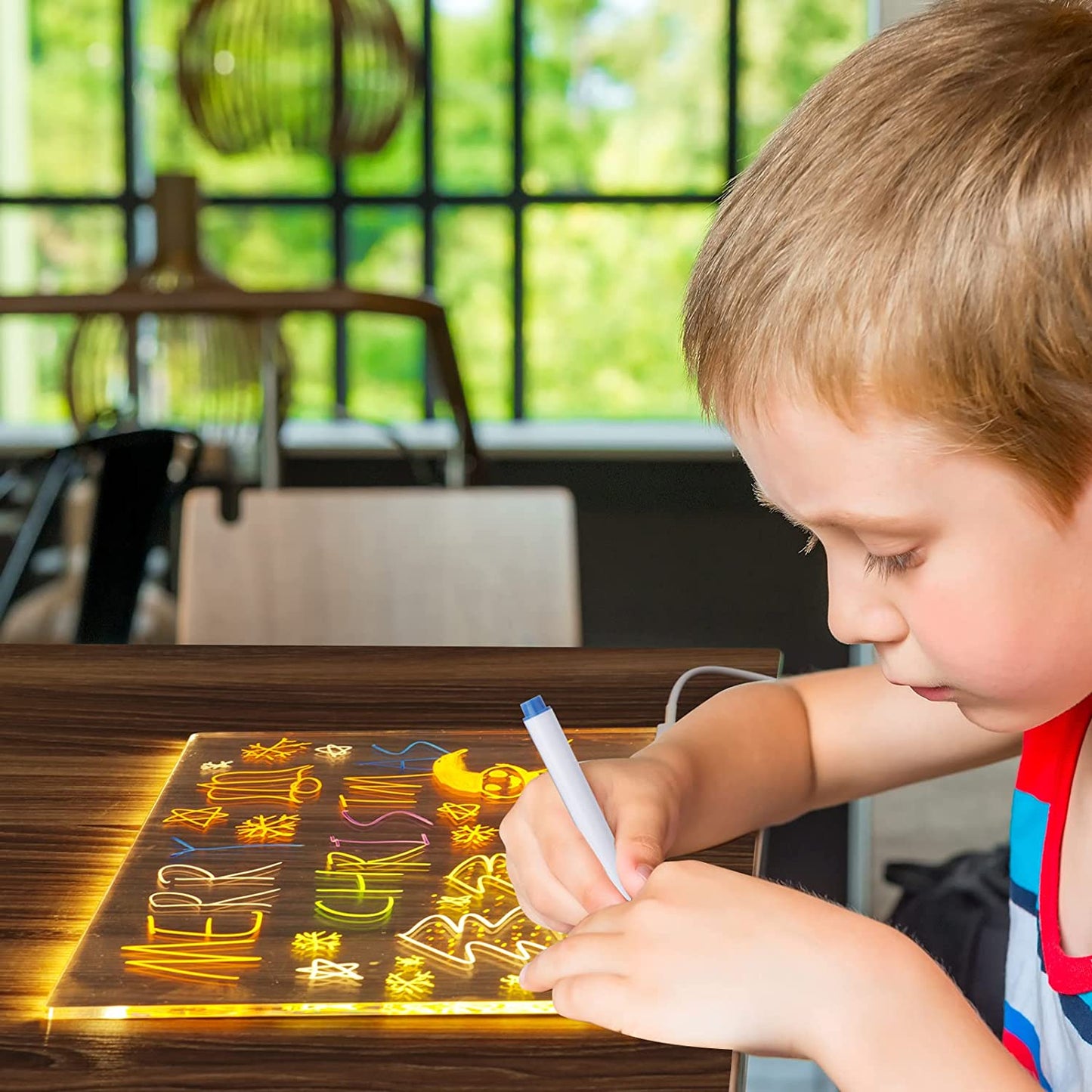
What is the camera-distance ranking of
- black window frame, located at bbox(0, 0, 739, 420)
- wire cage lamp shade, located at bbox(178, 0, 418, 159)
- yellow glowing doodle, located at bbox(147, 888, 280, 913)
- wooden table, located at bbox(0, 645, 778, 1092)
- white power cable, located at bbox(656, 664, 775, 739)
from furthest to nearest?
black window frame, located at bbox(0, 0, 739, 420) → wire cage lamp shade, located at bbox(178, 0, 418, 159) → white power cable, located at bbox(656, 664, 775, 739) → yellow glowing doodle, located at bbox(147, 888, 280, 913) → wooden table, located at bbox(0, 645, 778, 1092)

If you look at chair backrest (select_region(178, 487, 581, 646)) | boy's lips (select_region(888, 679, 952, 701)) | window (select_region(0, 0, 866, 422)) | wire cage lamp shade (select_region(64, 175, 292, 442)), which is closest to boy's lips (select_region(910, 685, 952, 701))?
boy's lips (select_region(888, 679, 952, 701))

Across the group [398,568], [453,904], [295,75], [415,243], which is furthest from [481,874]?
[415,243]

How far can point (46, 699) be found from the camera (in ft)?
2.67

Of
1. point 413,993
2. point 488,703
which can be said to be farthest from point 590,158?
point 413,993

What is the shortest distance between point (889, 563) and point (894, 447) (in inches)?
2.0

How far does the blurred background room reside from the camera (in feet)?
11.7

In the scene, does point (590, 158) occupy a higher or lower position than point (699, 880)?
higher

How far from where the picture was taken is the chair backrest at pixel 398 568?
141 centimetres

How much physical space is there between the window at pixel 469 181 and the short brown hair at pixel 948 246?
435 centimetres

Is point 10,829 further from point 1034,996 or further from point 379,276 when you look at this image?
point 379,276

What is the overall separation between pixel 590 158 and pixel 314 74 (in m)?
1.42

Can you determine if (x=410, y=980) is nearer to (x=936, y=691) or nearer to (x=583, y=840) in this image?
(x=583, y=840)

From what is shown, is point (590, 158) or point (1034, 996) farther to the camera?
point (590, 158)

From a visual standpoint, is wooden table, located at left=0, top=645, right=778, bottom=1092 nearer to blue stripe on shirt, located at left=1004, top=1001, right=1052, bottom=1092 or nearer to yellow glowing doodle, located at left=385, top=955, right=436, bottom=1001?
yellow glowing doodle, located at left=385, top=955, right=436, bottom=1001
